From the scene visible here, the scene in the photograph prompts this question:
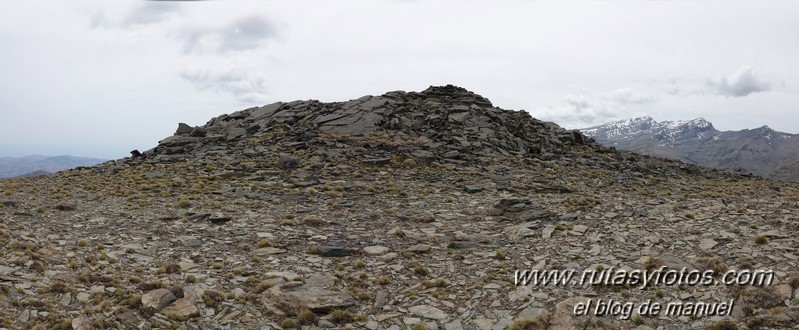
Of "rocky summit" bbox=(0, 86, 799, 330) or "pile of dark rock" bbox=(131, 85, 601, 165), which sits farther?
"pile of dark rock" bbox=(131, 85, 601, 165)

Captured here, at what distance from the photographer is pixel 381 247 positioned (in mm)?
20109

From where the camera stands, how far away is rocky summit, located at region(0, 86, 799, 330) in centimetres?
1355

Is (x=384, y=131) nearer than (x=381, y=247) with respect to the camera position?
No

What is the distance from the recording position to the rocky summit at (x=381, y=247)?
13.5 m

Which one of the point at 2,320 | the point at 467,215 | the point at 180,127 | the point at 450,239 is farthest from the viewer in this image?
the point at 180,127

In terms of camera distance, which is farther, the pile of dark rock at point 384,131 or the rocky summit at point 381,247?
the pile of dark rock at point 384,131

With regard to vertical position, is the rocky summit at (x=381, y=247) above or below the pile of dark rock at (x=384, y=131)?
below

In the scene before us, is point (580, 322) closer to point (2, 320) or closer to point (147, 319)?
point (147, 319)

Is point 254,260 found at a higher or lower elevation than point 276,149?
lower

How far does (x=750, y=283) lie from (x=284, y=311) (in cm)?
1410

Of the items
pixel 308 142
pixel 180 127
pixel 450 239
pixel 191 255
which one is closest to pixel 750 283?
pixel 450 239

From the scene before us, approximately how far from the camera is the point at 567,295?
48.1 feet

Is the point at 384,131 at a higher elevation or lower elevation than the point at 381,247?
higher

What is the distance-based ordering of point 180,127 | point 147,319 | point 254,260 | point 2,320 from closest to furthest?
point 2,320
point 147,319
point 254,260
point 180,127
